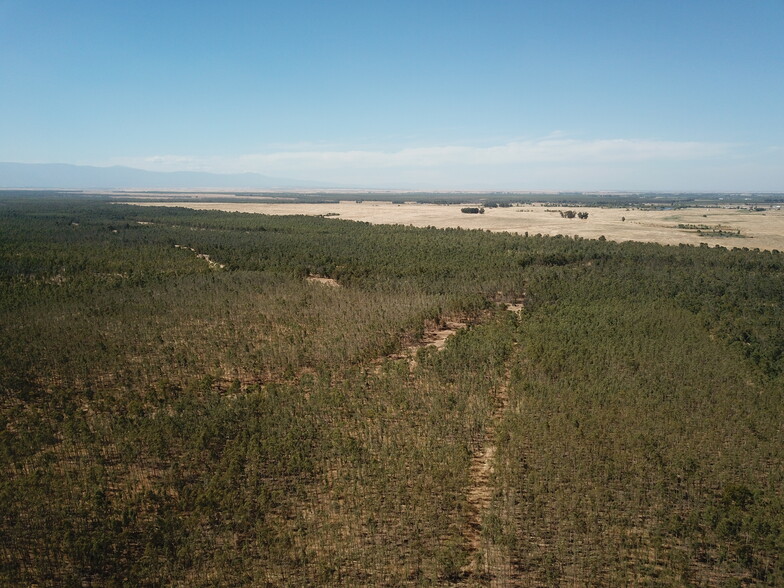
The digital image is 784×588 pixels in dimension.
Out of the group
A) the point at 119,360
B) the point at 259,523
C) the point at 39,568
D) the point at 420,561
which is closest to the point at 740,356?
the point at 420,561

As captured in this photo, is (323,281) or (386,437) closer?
(386,437)

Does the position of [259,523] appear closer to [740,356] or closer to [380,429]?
[380,429]

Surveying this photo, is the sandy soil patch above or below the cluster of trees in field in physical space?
above

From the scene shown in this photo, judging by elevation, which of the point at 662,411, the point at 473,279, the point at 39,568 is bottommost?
the point at 39,568

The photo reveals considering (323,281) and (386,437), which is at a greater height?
(323,281)

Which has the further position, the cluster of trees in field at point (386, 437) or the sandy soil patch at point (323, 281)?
the sandy soil patch at point (323, 281)

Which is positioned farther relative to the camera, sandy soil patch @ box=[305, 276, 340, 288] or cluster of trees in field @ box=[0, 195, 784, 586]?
sandy soil patch @ box=[305, 276, 340, 288]

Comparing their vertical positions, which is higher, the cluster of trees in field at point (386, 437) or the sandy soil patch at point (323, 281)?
the sandy soil patch at point (323, 281)

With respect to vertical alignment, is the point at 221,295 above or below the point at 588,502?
above
